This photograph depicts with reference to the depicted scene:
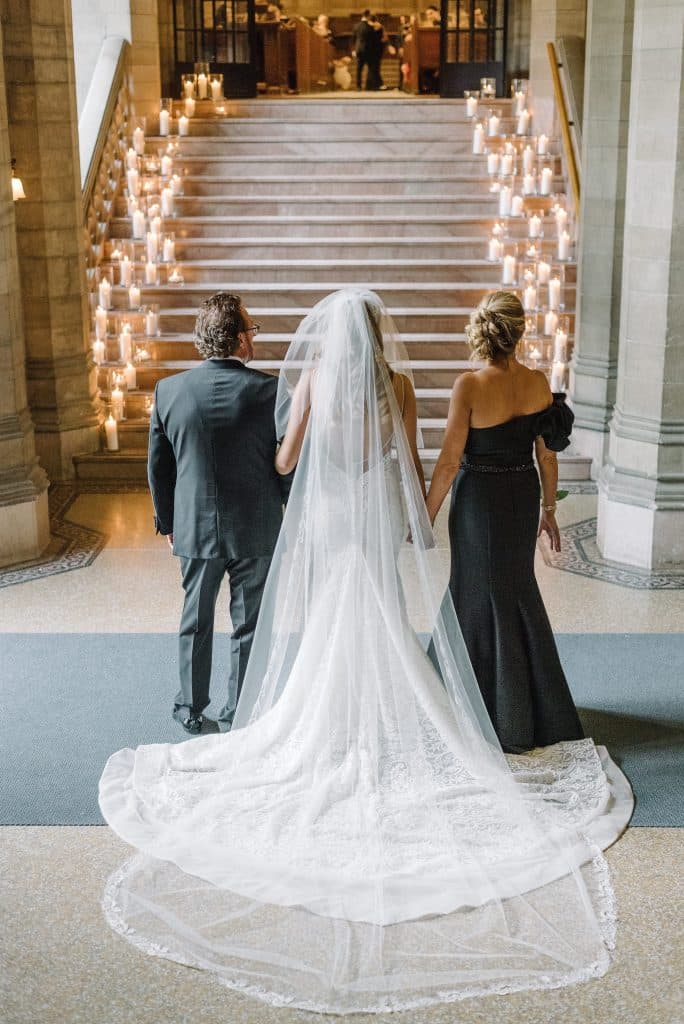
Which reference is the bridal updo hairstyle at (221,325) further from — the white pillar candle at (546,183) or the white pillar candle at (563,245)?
the white pillar candle at (546,183)

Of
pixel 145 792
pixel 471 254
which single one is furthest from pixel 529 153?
pixel 145 792

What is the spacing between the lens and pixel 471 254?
11.9 m

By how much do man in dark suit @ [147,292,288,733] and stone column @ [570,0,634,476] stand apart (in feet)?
15.5

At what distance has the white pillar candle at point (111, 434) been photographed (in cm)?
1002

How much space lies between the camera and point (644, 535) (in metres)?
7.76

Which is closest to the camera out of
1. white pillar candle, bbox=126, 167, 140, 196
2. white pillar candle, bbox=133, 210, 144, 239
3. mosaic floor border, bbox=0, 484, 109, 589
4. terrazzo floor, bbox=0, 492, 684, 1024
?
terrazzo floor, bbox=0, 492, 684, 1024

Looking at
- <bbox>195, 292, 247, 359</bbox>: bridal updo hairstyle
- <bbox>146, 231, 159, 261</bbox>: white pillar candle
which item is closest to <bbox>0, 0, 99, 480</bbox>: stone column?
<bbox>146, 231, 159, 261</bbox>: white pillar candle

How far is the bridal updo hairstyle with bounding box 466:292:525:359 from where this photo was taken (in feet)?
16.5

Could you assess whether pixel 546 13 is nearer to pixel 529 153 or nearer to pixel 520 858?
pixel 529 153

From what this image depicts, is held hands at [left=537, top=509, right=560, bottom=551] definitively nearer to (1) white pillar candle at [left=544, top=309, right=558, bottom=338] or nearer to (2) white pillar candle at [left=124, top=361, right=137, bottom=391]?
(1) white pillar candle at [left=544, top=309, right=558, bottom=338]

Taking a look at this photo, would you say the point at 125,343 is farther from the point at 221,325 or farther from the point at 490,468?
the point at 490,468

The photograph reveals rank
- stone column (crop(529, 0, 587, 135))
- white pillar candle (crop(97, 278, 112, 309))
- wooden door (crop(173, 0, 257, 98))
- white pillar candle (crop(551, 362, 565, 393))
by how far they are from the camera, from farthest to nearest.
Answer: wooden door (crop(173, 0, 257, 98))
stone column (crop(529, 0, 587, 135))
white pillar candle (crop(97, 278, 112, 309))
white pillar candle (crop(551, 362, 565, 393))

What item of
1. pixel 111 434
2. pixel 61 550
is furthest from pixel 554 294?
pixel 61 550

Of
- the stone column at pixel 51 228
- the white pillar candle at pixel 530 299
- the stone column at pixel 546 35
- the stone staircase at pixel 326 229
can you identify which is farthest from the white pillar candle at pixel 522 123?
the stone column at pixel 51 228
